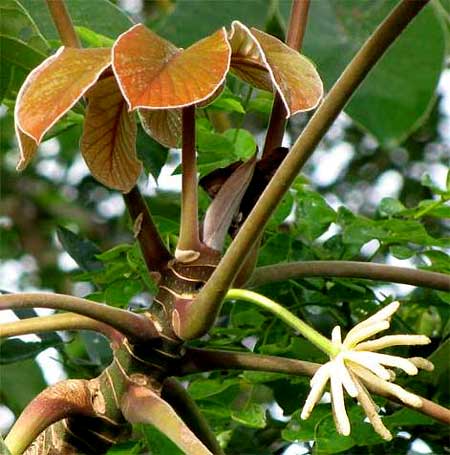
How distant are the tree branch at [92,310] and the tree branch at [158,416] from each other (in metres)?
0.04

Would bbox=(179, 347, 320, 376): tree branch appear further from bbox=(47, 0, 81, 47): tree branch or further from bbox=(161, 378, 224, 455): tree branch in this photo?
bbox=(47, 0, 81, 47): tree branch

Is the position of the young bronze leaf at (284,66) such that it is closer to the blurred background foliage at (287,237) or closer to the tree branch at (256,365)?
the blurred background foliage at (287,237)

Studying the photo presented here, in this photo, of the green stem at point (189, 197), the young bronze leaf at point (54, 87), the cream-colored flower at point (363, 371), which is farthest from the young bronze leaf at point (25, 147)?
the cream-colored flower at point (363, 371)

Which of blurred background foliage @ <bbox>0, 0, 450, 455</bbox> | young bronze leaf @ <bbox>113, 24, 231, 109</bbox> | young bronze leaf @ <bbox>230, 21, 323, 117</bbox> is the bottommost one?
blurred background foliage @ <bbox>0, 0, 450, 455</bbox>

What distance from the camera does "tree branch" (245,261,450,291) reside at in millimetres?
773

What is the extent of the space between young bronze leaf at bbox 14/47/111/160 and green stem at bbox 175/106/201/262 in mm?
88

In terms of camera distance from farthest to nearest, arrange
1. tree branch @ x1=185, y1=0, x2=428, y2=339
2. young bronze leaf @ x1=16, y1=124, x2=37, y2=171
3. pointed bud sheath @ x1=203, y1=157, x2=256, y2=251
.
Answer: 1. pointed bud sheath @ x1=203, y1=157, x2=256, y2=251
2. young bronze leaf @ x1=16, y1=124, x2=37, y2=171
3. tree branch @ x1=185, y1=0, x2=428, y2=339

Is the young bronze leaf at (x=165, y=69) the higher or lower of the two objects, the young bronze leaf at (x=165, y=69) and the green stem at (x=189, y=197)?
the higher

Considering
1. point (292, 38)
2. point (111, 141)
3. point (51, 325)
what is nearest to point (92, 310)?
point (51, 325)

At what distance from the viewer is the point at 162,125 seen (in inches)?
31.9

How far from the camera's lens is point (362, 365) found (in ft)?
2.26

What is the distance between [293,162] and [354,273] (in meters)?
0.17

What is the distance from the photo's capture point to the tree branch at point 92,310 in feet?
2.25

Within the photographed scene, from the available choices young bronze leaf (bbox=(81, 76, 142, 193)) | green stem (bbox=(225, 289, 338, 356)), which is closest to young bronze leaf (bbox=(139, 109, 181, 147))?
young bronze leaf (bbox=(81, 76, 142, 193))
